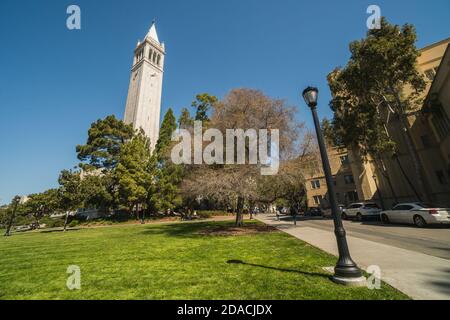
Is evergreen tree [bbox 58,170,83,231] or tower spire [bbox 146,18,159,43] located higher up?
tower spire [bbox 146,18,159,43]

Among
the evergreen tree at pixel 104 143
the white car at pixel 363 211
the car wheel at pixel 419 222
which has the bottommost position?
the car wheel at pixel 419 222

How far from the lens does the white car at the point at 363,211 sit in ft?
63.6

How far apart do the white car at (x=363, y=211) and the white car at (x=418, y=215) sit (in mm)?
2863

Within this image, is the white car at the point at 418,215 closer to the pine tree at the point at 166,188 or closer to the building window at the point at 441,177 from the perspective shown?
the building window at the point at 441,177

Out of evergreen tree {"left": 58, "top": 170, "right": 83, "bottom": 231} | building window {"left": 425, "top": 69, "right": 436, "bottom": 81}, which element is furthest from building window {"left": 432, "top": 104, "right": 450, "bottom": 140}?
evergreen tree {"left": 58, "top": 170, "right": 83, "bottom": 231}

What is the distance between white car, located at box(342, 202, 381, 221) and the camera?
→ 19386mm

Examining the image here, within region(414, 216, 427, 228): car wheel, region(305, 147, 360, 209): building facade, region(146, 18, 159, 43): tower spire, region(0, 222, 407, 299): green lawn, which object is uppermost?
region(146, 18, 159, 43): tower spire

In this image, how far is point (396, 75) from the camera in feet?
63.0

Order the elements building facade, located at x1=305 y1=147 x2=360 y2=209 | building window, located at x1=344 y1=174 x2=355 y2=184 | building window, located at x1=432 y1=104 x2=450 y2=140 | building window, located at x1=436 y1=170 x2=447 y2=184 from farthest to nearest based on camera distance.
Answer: building window, located at x1=344 y1=174 x2=355 y2=184, building facade, located at x1=305 y1=147 x2=360 y2=209, building window, located at x1=436 y1=170 x2=447 y2=184, building window, located at x1=432 y1=104 x2=450 y2=140

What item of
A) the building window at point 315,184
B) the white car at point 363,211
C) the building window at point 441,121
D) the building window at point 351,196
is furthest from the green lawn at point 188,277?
the building window at point 315,184

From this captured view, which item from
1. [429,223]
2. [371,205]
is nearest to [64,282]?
[429,223]

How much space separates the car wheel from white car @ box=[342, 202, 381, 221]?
5936 millimetres

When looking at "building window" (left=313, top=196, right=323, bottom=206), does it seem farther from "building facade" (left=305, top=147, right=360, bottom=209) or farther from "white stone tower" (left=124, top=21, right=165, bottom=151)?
"white stone tower" (left=124, top=21, right=165, bottom=151)
